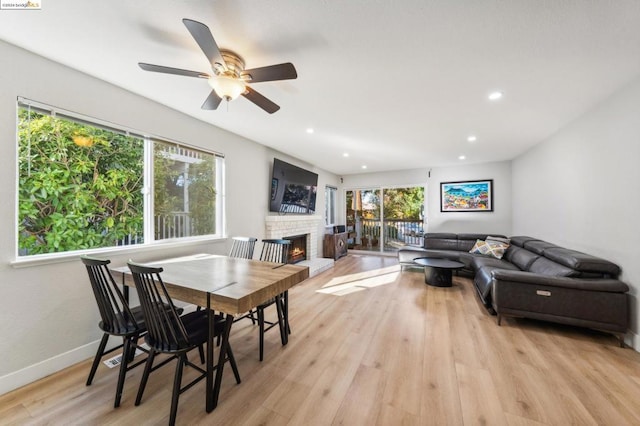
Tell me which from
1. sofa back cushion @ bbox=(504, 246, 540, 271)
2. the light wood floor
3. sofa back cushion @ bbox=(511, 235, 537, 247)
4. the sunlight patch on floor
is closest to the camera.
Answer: the light wood floor

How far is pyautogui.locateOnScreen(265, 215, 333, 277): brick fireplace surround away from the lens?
4356 millimetres

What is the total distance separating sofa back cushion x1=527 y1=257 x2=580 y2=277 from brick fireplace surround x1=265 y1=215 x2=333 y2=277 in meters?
3.42

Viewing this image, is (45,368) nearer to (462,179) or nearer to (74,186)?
(74,186)

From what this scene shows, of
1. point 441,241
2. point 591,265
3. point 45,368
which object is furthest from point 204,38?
point 441,241

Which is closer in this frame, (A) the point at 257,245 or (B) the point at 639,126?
(B) the point at 639,126

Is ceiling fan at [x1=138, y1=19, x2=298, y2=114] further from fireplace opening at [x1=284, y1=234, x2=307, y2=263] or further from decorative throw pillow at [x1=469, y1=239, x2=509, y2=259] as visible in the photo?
decorative throw pillow at [x1=469, y1=239, x2=509, y2=259]

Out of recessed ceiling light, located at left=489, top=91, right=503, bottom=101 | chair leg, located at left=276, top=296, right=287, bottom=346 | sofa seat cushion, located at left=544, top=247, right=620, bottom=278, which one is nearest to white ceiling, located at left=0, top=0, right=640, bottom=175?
recessed ceiling light, located at left=489, top=91, right=503, bottom=101

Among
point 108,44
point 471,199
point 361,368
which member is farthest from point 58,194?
point 471,199

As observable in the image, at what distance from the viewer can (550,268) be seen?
2824 mm

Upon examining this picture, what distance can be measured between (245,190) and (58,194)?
6.96 feet

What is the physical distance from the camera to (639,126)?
2.12 meters

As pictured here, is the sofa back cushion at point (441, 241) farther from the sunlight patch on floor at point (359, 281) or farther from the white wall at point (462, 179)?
the sunlight patch on floor at point (359, 281)

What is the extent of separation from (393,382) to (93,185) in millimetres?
3130

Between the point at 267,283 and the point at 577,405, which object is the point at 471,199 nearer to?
the point at 577,405
